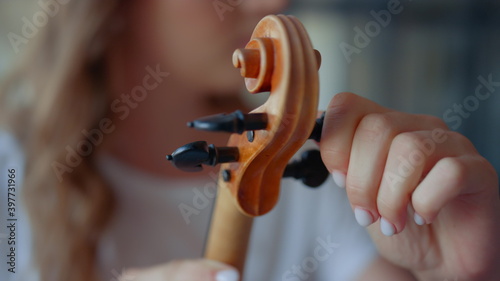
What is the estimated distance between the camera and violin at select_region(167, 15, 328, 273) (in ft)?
0.88

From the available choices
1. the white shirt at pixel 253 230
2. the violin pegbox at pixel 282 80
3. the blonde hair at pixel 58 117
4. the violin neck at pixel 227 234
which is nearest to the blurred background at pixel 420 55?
the white shirt at pixel 253 230

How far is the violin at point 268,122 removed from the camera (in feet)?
0.88

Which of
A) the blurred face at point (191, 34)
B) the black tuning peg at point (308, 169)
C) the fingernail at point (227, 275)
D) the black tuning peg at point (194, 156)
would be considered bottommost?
the fingernail at point (227, 275)

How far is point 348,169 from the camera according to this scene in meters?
0.32

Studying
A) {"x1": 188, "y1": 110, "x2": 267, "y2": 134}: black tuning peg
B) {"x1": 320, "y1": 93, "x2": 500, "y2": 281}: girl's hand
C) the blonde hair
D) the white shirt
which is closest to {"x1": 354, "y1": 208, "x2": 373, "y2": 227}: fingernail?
{"x1": 320, "y1": 93, "x2": 500, "y2": 281}: girl's hand

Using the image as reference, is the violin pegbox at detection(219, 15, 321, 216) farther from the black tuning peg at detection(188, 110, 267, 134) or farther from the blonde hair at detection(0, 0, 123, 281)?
the blonde hair at detection(0, 0, 123, 281)

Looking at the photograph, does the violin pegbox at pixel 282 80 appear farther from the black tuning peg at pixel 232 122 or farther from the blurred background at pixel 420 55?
the blurred background at pixel 420 55

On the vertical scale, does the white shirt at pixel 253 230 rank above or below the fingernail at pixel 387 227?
below

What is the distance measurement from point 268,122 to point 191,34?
535mm

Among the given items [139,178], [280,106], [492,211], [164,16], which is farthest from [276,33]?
[139,178]

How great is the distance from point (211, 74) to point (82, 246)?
1.46ft

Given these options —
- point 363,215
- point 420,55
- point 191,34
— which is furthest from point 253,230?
point 420,55

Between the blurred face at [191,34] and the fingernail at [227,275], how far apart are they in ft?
1.62

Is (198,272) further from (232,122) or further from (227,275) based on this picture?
(232,122)
